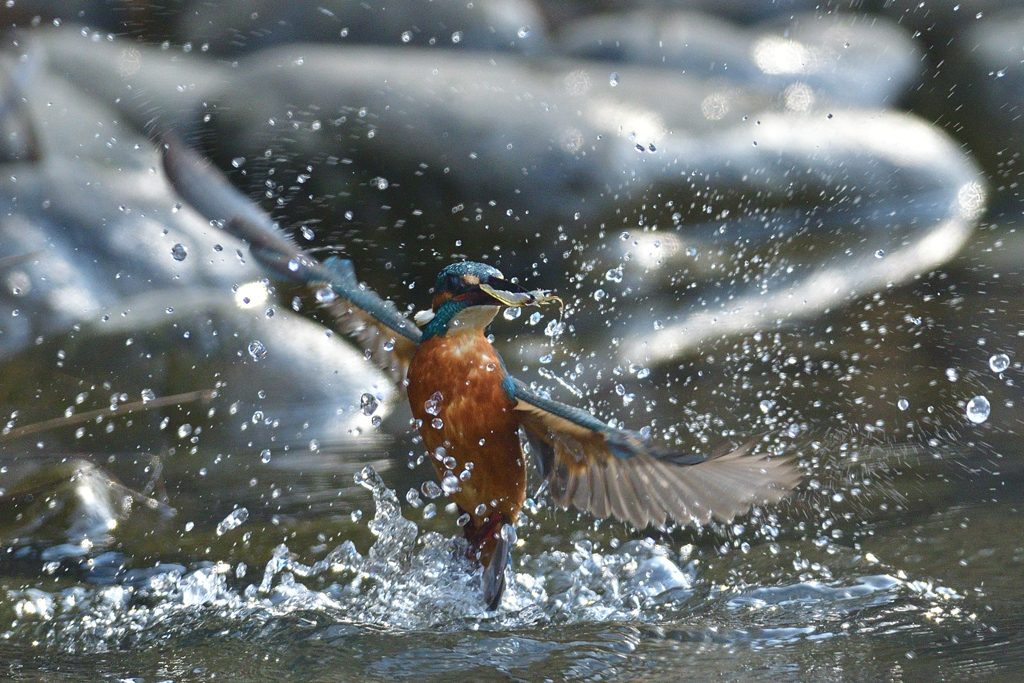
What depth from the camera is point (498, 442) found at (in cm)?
225

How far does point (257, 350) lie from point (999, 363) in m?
3.20

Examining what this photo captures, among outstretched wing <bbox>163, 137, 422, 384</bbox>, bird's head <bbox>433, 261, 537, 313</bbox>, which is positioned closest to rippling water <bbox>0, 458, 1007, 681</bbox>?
outstretched wing <bbox>163, 137, 422, 384</bbox>

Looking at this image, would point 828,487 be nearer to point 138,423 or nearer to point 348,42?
point 138,423

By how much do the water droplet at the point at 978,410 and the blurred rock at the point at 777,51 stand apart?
98.3 inches

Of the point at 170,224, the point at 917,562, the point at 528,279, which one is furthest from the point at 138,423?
the point at 917,562

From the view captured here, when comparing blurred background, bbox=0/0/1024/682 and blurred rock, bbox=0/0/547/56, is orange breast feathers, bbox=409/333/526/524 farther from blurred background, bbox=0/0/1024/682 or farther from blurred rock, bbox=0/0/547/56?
blurred rock, bbox=0/0/547/56

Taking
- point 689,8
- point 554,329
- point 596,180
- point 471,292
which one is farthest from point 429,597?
point 689,8

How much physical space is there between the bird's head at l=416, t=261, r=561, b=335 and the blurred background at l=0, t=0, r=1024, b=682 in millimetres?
655

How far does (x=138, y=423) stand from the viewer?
3.94 meters

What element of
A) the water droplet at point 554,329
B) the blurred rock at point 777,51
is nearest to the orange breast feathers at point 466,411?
the water droplet at point 554,329

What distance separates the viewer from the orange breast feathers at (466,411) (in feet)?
7.22

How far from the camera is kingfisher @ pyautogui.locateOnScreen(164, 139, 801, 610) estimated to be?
1961 millimetres

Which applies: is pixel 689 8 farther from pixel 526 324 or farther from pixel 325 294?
pixel 325 294

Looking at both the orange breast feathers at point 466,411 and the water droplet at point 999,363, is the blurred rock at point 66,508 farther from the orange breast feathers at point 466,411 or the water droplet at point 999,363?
the water droplet at point 999,363
